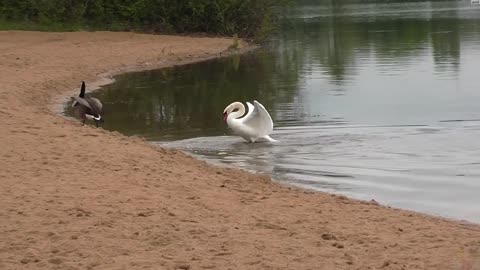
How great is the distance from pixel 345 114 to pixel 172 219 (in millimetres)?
10205

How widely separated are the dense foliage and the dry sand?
29.0 m

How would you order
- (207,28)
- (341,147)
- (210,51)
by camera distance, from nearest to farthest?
(341,147) < (210,51) < (207,28)

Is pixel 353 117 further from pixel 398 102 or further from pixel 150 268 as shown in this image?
pixel 150 268

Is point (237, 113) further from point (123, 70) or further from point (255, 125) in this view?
point (123, 70)

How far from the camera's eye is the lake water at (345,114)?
10914mm

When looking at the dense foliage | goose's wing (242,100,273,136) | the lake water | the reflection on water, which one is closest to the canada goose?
the lake water

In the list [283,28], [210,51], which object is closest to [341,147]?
[210,51]

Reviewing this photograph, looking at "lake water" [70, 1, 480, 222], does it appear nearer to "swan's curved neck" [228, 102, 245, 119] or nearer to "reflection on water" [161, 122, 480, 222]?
"reflection on water" [161, 122, 480, 222]

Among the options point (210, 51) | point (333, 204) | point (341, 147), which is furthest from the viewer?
point (210, 51)

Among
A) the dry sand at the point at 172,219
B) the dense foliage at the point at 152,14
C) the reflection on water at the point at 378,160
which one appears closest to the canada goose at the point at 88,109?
the reflection on water at the point at 378,160

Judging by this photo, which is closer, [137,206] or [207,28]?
[137,206]

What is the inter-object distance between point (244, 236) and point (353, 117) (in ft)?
33.0

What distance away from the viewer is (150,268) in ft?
19.1

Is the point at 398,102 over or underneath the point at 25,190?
underneath
